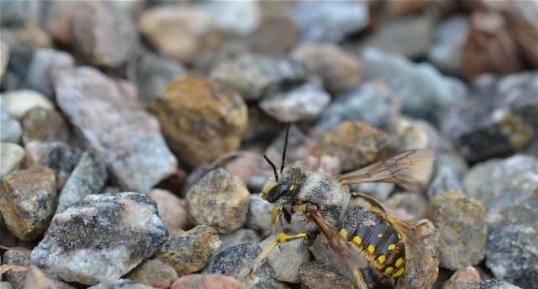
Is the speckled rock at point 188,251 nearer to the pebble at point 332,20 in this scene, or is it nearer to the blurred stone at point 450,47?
the pebble at point 332,20

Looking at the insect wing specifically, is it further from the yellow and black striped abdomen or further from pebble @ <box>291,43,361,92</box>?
pebble @ <box>291,43,361,92</box>

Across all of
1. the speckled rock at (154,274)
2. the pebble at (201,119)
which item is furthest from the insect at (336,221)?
the pebble at (201,119)

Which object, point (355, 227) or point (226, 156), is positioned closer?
point (355, 227)

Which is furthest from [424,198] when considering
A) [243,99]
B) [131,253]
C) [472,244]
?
[131,253]

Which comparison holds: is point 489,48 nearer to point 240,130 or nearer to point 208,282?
point 240,130

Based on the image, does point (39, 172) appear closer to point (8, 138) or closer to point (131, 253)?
point (8, 138)

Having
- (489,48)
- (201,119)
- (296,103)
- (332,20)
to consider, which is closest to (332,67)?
(296,103)

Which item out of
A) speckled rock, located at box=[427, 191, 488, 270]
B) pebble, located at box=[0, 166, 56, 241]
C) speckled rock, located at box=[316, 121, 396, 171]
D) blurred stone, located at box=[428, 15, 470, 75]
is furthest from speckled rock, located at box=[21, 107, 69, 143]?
blurred stone, located at box=[428, 15, 470, 75]

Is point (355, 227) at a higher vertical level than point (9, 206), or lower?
lower
